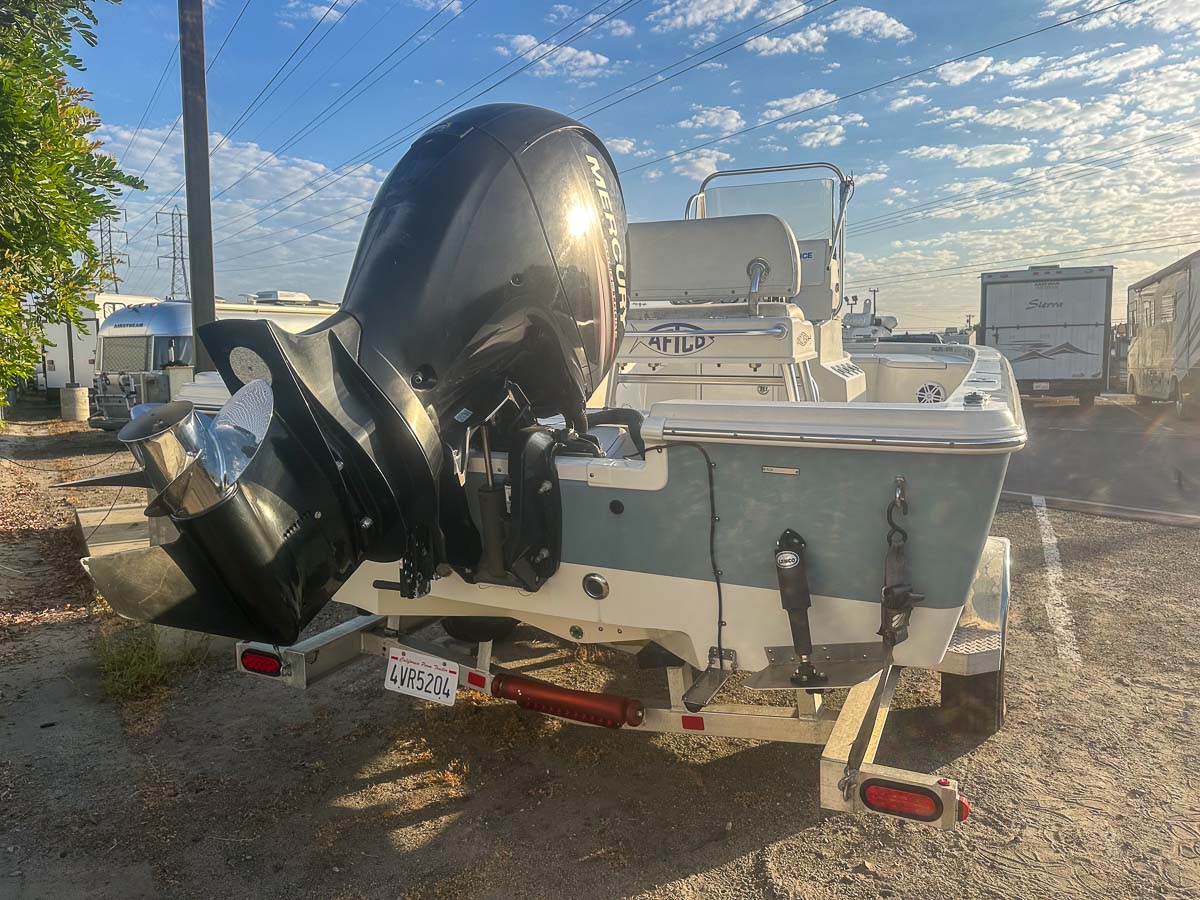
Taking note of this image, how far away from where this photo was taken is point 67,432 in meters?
16.4

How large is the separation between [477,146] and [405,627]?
1.98m

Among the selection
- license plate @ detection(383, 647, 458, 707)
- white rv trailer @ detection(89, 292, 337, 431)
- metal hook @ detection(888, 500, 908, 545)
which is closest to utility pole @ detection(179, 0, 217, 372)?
license plate @ detection(383, 647, 458, 707)

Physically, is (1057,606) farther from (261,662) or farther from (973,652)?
(261,662)

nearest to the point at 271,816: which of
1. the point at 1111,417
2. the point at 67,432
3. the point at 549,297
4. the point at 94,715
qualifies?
the point at 94,715

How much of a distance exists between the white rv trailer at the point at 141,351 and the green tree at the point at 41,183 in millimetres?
8052

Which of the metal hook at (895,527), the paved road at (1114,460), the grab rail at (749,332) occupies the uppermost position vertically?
the grab rail at (749,332)

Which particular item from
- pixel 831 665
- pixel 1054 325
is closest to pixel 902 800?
pixel 831 665

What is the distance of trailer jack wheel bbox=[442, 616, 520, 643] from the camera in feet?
12.2

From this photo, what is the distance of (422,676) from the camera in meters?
3.02

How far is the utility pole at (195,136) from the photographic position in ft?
18.0

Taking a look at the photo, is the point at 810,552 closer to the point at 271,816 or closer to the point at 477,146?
the point at 477,146

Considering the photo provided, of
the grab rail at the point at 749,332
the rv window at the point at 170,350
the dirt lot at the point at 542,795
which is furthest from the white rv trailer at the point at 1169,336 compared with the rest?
the rv window at the point at 170,350

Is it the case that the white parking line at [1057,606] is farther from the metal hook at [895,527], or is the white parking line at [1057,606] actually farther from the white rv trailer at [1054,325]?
the white rv trailer at [1054,325]

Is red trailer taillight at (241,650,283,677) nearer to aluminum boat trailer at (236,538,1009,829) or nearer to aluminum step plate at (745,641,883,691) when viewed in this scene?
aluminum boat trailer at (236,538,1009,829)
